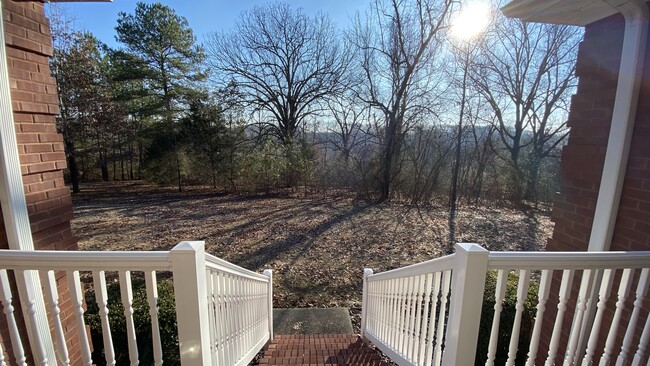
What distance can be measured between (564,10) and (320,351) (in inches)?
147

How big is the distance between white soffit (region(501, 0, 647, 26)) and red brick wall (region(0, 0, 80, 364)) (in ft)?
Answer: 10.5

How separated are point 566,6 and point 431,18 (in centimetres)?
1185

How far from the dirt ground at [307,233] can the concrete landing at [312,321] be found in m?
0.23

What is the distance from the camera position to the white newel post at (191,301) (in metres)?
1.32

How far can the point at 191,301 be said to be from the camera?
136 cm

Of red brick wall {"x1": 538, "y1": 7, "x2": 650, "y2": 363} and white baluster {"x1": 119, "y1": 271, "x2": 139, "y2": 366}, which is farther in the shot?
red brick wall {"x1": 538, "y1": 7, "x2": 650, "y2": 363}

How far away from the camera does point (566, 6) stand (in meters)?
1.99

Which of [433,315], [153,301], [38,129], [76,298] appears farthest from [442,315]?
[38,129]

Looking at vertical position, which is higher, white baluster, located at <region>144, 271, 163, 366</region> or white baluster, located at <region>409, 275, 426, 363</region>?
white baluster, located at <region>144, 271, 163, 366</region>

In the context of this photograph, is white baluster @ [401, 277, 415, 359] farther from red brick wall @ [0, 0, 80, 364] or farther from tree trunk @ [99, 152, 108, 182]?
tree trunk @ [99, 152, 108, 182]

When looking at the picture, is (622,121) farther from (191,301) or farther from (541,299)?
(191,301)

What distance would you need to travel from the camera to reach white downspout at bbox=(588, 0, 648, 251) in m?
1.78

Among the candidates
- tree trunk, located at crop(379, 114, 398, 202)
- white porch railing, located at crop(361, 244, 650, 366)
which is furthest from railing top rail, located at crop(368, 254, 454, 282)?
tree trunk, located at crop(379, 114, 398, 202)

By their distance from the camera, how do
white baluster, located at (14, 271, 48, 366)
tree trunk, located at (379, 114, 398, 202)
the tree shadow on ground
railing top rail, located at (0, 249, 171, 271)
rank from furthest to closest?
tree trunk, located at (379, 114, 398, 202) → the tree shadow on ground → white baluster, located at (14, 271, 48, 366) → railing top rail, located at (0, 249, 171, 271)
